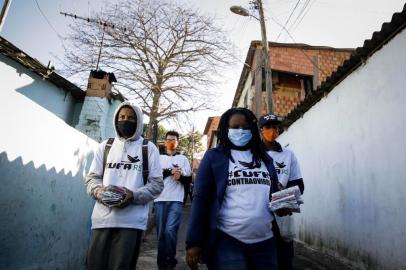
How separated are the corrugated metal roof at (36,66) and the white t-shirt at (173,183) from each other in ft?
20.7

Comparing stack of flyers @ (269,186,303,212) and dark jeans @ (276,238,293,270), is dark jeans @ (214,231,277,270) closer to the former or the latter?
stack of flyers @ (269,186,303,212)

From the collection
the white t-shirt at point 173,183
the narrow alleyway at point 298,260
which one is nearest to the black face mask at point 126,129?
the white t-shirt at point 173,183

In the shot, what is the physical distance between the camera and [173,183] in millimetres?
4879

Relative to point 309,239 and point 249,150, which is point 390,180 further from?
point 309,239

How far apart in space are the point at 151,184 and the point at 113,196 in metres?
0.39

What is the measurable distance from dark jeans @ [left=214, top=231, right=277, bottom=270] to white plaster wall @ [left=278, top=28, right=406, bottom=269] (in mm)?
3142

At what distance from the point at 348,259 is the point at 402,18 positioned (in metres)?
4.24

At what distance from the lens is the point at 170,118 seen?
651 inches

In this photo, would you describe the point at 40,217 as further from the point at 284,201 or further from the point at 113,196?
the point at 284,201

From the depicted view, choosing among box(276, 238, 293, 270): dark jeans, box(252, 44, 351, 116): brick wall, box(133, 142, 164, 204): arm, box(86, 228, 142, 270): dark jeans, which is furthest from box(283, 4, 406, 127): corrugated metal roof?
box(252, 44, 351, 116): brick wall

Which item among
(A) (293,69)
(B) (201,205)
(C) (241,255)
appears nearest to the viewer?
(C) (241,255)

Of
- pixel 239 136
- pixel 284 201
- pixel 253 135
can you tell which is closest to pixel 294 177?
pixel 253 135

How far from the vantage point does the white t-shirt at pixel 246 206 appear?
210 cm

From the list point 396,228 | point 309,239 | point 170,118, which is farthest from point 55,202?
point 170,118
